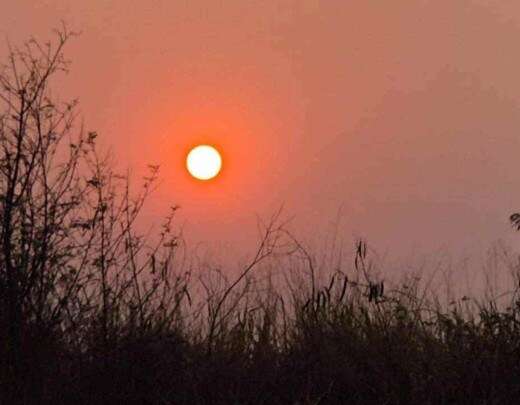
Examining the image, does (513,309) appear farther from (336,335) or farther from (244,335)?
(244,335)

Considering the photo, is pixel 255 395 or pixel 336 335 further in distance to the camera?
pixel 336 335

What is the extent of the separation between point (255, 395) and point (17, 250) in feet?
6.86

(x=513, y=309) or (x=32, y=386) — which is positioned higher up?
(x=513, y=309)

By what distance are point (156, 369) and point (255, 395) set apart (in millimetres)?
794

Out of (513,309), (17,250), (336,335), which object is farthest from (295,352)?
(17,250)

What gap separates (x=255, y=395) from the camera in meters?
7.42

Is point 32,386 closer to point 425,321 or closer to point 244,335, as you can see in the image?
point 244,335

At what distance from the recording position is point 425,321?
26.5ft

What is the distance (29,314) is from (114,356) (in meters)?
0.71

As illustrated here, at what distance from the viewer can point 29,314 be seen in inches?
292

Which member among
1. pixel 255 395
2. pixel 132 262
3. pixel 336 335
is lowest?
pixel 255 395

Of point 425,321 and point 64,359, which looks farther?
point 425,321

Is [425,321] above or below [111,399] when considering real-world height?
above

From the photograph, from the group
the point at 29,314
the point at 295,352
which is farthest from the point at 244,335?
the point at 29,314
